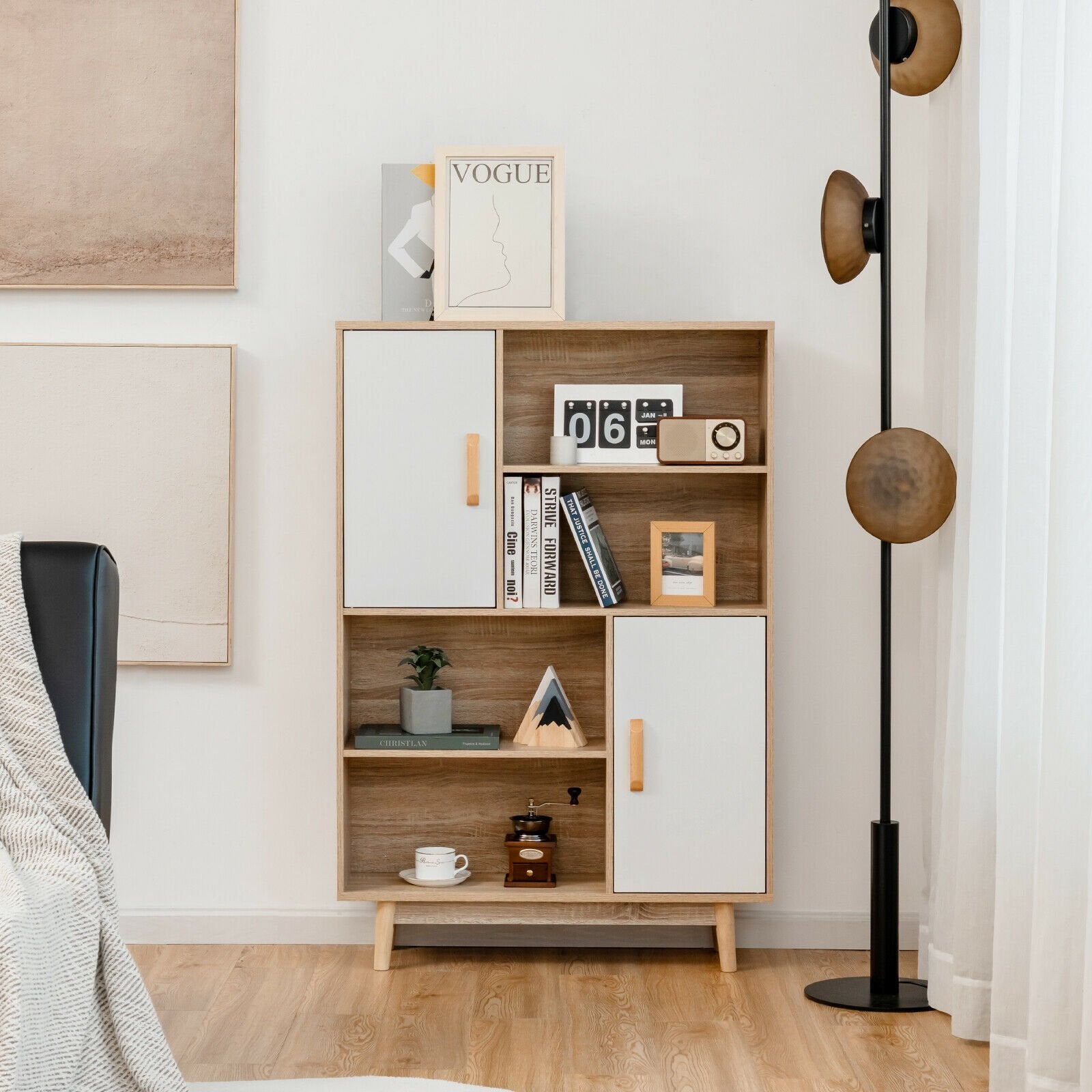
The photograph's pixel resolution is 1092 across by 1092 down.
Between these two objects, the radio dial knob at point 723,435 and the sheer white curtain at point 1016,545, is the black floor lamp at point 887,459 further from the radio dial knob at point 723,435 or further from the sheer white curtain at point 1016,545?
the radio dial knob at point 723,435

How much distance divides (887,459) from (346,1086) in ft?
4.77

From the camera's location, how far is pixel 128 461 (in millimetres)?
2803

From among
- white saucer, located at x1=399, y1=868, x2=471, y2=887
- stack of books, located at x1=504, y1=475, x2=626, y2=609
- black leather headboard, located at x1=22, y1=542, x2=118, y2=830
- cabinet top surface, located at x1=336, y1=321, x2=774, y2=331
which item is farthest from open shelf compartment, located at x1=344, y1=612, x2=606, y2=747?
black leather headboard, located at x1=22, y1=542, x2=118, y2=830

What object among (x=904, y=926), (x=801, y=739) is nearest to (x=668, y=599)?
(x=801, y=739)

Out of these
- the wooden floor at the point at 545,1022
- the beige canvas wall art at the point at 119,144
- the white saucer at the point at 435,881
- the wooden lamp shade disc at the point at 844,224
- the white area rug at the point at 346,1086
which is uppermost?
the beige canvas wall art at the point at 119,144

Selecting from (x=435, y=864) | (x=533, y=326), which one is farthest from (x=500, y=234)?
(x=435, y=864)

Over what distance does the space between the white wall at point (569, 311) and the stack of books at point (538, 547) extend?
47cm

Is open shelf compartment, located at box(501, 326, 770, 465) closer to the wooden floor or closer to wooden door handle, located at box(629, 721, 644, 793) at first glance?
wooden door handle, located at box(629, 721, 644, 793)

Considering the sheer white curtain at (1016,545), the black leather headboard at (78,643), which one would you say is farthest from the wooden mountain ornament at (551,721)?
the black leather headboard at (78,643)

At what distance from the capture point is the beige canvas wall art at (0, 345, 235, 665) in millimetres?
2799

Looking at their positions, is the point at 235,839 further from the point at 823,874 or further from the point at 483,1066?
the point at 823,874

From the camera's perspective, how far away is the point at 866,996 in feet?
7.93

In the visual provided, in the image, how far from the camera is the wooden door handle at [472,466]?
256 cm

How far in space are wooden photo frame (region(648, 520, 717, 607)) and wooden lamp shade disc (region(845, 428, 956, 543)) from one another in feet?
1.38
